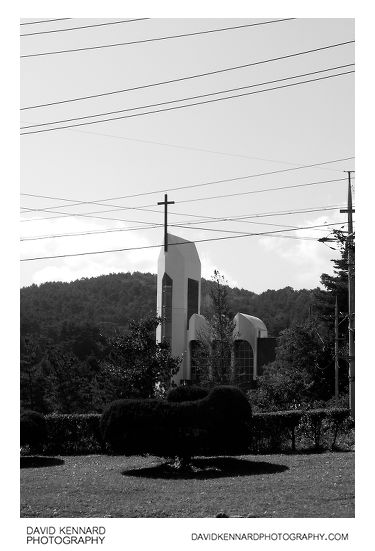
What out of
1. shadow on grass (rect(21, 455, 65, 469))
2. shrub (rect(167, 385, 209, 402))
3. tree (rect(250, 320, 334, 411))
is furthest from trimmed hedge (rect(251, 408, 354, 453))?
tree (rect(250, 320, 334, 411))

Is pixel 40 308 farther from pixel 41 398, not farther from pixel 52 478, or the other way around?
pixel 52 478

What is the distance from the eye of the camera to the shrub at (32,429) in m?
16.5

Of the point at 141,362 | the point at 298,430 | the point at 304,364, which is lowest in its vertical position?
the point at 298,430

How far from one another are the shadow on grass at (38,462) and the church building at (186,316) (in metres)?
13.6

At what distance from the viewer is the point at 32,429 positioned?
656 inches

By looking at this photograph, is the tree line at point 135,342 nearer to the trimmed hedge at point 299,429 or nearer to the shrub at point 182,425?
the trimmed hedge at point 299,429

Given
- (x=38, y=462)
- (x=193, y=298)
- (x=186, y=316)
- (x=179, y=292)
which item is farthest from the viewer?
(x=193, y=298)

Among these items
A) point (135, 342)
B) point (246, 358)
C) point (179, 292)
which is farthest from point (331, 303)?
point (135, 342)

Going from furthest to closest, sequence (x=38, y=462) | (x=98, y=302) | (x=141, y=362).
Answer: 1. (x=98, y=302)
2. (x=141, y=362)
3. (x=38, y=462)

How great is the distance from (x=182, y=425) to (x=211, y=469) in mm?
911

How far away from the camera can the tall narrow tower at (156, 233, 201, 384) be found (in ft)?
105

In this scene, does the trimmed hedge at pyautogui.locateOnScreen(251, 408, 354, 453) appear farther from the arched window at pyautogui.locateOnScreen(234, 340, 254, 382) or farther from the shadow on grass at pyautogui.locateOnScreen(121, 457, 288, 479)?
the arched window at pyautogui.locateOnScreen(234, 340, 254, 382)

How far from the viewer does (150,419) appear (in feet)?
45.1

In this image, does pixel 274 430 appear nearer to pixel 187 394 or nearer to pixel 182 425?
pixel 187 394
